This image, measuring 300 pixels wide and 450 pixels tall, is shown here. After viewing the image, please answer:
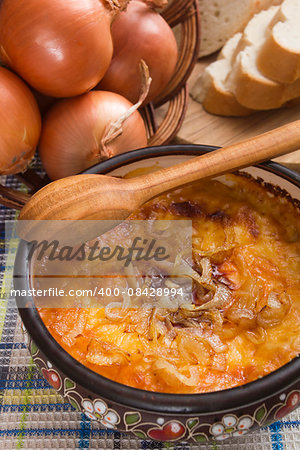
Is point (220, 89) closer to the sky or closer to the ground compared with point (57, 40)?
closer to the ground

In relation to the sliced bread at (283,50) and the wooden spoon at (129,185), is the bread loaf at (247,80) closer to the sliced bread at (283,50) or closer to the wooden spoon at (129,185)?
the sliced bread at (283,50)

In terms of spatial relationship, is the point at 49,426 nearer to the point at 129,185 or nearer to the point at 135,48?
the point at 129,185

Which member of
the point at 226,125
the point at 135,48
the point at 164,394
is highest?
the point at 135,48

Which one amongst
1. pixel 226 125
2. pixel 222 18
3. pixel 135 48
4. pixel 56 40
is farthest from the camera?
pixel 222 18

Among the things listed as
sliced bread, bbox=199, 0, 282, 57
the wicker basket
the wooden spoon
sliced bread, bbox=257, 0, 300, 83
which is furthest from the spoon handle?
sliced bread, bbox=199, 0, 282, 57

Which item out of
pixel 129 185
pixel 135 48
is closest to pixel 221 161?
pixel 129 185

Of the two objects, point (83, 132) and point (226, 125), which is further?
point (226, 125)
